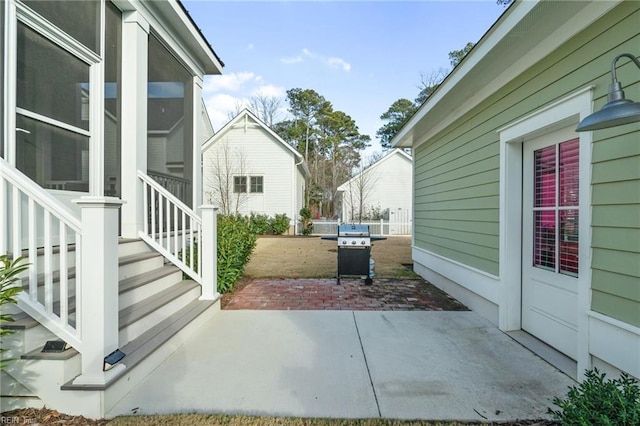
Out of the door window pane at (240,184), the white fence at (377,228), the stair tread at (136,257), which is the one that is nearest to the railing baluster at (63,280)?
the stair tread at (136,257)

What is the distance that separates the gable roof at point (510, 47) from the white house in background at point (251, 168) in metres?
11.3

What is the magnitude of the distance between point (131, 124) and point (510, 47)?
4416 millimetres

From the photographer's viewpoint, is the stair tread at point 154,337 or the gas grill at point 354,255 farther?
the gas grill at point 354,255

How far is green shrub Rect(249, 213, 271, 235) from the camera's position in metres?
15.4

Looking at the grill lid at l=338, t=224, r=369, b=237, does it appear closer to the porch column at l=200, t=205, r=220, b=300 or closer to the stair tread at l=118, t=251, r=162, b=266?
the porch column at l=200, t=205, r=220, b=300

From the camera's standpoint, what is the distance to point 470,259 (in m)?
4.41

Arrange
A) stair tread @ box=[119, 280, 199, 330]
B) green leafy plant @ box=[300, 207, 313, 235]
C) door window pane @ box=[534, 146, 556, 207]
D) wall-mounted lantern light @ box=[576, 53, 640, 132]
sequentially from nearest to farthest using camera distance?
wall-mounted lantern light @ box=[576, 53, 640, 132] < stair tread @ box=[119, 280, 199, 330] < door window pane @ box=[534, 146, 556, 207] < green leafy plant @ box=[300, 207, 313, 235]

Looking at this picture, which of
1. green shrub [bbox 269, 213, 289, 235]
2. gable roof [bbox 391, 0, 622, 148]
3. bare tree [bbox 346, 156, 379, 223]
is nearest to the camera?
gable roof [bbox 391, 0, 622, 148]

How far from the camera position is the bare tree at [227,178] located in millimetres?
15508

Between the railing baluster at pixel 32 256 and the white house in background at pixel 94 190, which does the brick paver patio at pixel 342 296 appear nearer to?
the white house in background at pixel 94 190

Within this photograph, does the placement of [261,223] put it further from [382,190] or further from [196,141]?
[196,141]

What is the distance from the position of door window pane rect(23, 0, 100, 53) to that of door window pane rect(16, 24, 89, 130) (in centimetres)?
22

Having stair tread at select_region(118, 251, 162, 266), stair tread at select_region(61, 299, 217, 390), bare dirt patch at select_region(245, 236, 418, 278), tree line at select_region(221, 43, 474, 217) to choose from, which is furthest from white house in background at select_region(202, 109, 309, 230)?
stair tread at select_region(61, 299, 217, 390)

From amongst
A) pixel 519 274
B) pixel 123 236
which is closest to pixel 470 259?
pixel 519 274
